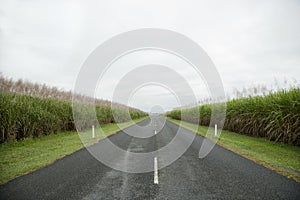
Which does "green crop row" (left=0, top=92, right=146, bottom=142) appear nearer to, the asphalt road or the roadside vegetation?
the roadside vegetation

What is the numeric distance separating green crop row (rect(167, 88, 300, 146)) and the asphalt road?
4.53 metres

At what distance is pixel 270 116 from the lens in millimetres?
11641

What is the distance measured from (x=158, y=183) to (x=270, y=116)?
A: 30.5 feet

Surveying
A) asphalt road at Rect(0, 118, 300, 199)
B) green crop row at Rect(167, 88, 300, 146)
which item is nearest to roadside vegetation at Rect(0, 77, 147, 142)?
asphalt road at Rect(0, 118, 300, 199)

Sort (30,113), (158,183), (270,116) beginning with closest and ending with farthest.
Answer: (158,183) → (270,116) → (30,113)

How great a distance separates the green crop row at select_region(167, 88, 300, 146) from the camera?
995 centimetres

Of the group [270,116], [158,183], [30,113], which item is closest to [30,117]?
[30,113]

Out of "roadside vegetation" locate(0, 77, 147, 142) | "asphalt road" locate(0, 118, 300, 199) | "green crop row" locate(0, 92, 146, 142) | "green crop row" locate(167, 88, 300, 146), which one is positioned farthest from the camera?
"roadside vegetation" locate(0, 77, 147, 142)

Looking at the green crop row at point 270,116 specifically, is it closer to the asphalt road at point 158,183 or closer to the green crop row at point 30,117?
the asphalt road at point 158,183

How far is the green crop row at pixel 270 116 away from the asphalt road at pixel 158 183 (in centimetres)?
453

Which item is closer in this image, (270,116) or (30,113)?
(270,116)

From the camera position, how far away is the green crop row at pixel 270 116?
32.7 ft

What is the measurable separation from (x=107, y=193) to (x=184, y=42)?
11.8m

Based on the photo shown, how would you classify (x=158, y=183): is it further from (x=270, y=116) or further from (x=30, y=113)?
(x=30, y=113)
